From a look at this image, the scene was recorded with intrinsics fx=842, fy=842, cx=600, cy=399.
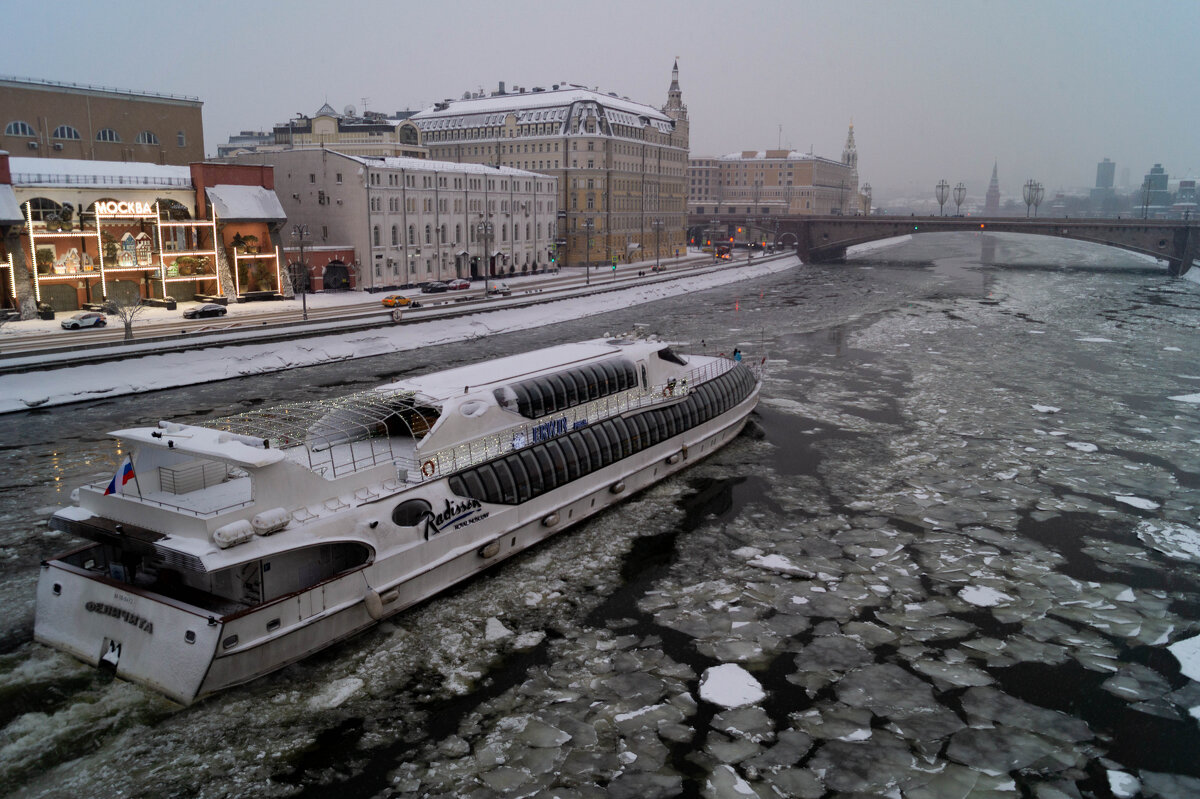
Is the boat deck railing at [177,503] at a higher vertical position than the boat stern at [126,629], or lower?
higher

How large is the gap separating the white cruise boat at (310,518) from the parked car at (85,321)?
38.5 meters

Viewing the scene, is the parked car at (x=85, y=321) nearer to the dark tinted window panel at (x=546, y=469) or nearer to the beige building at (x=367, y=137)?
the dark tinted window panel at (x=546, y=469)

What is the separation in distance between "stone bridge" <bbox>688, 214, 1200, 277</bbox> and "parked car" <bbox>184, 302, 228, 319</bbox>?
10748 cm

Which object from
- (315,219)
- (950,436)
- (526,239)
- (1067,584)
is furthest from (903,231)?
(1067,584)

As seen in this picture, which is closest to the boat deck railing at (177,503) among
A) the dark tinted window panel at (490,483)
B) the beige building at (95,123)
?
the dark tinted window panel at (490,483)

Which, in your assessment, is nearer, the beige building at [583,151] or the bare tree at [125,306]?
the bare tree at [125,306]

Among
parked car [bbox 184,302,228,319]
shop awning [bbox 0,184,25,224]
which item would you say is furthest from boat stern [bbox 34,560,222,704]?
shop awning [bbox 0,184,25,224]

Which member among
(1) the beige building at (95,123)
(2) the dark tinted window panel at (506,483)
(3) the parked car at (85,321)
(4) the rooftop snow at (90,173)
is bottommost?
(2) the dark tinted window panel at (506,483)

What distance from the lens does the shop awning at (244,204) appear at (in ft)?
229

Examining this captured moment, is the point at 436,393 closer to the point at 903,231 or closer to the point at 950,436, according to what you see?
the point at 950,436

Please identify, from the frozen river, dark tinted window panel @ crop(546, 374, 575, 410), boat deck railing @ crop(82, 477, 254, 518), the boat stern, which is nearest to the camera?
the frozen river

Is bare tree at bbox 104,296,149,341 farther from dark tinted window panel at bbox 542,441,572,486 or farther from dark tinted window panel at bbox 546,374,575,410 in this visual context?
dark tinted window panel at bbox 542,441,572,486

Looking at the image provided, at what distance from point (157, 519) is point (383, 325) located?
44822 millimetres

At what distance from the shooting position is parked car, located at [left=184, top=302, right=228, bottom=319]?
197 feet
